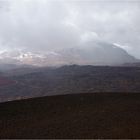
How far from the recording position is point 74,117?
832 inches

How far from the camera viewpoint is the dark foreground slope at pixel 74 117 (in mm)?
17047

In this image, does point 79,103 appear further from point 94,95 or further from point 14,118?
point 14,118

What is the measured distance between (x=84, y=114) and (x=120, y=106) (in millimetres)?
4057

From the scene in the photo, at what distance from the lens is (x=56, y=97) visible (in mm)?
26766

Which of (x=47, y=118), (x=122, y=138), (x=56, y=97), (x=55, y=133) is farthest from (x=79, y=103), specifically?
(x=122, y=138)

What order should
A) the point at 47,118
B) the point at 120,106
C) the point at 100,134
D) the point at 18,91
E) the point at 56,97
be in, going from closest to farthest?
the point at 100,134, the point at 47,118, the point at 120,106, the point at 56,97, the point at 18,91

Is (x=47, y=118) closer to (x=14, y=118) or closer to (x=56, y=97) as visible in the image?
(x=14, y=118)

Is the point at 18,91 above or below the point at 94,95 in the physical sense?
below

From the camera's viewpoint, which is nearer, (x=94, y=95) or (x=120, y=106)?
(x=120, y=106)

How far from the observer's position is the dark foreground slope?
1705cm

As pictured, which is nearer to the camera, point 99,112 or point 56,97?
point 99,112

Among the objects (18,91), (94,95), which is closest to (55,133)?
(94,95)

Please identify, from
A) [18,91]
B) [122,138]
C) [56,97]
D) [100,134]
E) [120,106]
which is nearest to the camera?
[122,138]

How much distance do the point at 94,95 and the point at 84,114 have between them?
598 centimetres
